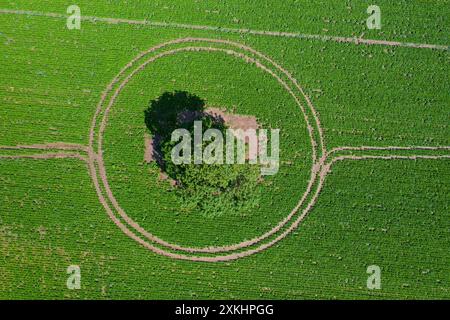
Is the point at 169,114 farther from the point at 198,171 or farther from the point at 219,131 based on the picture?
the point at 198,171

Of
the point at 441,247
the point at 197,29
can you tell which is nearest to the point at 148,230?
the point at 197,29

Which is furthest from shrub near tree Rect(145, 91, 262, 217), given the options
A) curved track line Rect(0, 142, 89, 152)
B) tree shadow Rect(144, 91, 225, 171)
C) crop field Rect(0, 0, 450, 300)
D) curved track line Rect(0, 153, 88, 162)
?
curved track line Rect(0, 153, 88, 162)

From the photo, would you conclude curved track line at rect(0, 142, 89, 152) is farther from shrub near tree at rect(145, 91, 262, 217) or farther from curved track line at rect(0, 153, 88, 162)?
shrub near tree at rect(145, 91, 262, 217)

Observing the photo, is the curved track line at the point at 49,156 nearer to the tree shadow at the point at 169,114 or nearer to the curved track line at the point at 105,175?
the curved track line at the point at 105,175

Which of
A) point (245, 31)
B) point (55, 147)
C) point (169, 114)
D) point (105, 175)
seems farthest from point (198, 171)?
point (245, 31)

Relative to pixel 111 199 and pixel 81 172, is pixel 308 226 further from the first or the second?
pixel 81 172

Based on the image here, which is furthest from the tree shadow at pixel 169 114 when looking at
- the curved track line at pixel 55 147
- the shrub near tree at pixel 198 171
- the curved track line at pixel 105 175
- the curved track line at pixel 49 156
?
the curved track line at pixel 49 156
